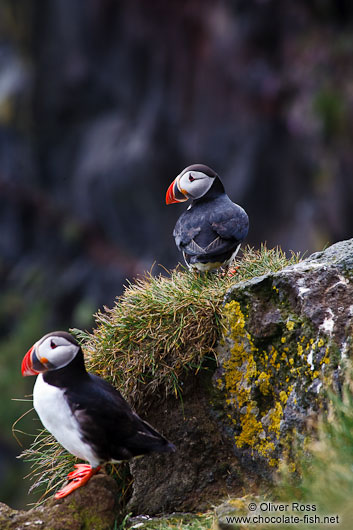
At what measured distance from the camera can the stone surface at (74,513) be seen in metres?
3.47

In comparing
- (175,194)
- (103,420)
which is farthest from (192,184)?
(103,420)

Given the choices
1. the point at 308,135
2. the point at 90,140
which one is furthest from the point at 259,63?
the point at 90,140

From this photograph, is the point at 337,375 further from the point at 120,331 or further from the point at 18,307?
the point at 18,307

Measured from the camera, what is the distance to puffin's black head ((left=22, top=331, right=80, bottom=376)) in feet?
11.6

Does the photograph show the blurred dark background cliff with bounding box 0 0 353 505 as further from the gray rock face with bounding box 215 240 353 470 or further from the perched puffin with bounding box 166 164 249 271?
the gray rock face with bounding box 215 240 353 470

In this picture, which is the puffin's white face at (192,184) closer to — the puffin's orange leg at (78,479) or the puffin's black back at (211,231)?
the puffin's black back at (211,231)

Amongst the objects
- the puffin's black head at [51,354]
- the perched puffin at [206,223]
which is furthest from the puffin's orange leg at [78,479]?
the perched puffin at [206,223]

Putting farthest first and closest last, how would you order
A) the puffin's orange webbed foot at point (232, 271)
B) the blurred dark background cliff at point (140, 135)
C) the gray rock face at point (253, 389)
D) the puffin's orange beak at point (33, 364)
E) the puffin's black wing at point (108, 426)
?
the blurred dark background cliff at point (140, 135)
the puffin's orange webbed foot at point (232, 271)
the gray rock face at point (253, 389)
the puffin's orange beak at point (33, 364)
the puffin's black wing at point (108, 426)

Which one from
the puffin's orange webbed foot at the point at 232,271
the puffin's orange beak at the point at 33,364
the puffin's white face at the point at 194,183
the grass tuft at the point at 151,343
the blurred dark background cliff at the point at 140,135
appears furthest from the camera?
the blurred dark background cliff at the point at 140,135

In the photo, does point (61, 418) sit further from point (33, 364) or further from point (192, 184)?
point (192, 184)

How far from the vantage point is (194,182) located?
5.27m

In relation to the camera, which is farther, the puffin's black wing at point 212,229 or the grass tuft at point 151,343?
the puffin's black wing at point 212,229

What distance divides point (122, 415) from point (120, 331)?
2.80 ft

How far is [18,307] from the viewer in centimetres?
2108
